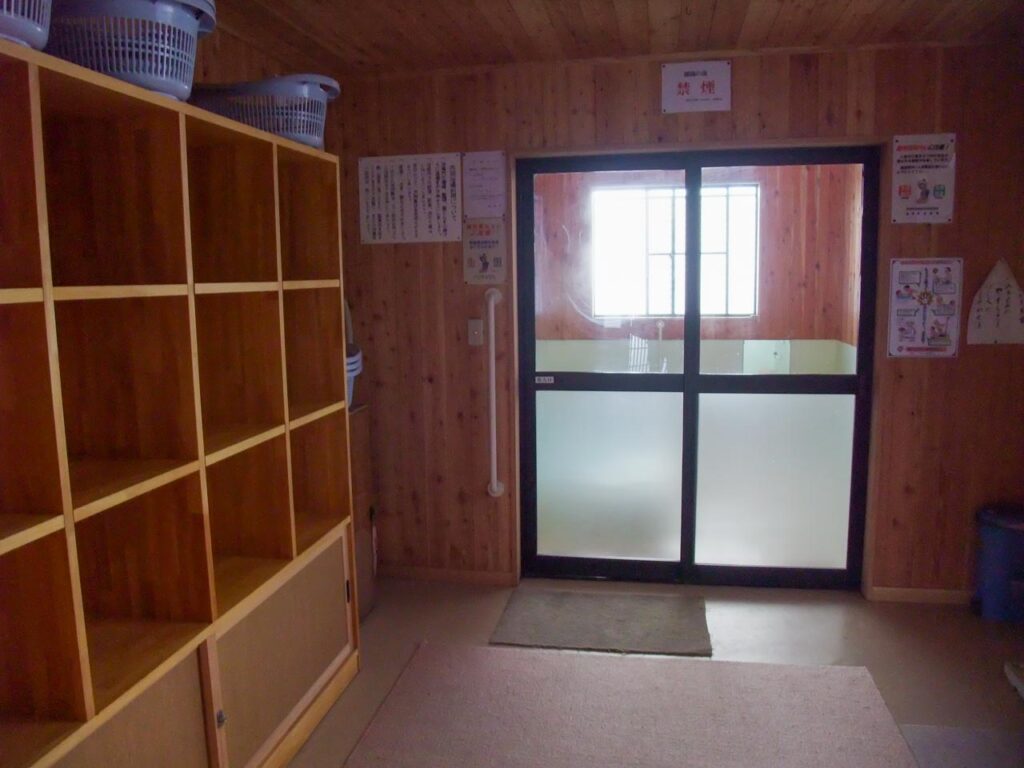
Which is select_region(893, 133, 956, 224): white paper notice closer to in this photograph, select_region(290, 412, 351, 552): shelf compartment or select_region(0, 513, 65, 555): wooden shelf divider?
select_region(290, 412, 351, 552): shelf compartment

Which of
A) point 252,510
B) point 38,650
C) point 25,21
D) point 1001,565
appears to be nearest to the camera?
point 25,21

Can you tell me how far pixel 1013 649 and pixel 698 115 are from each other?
2488 mm

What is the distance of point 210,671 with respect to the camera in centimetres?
202

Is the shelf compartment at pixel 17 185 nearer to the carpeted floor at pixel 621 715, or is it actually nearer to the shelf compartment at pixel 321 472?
the shelf compartment at pixel 321 472

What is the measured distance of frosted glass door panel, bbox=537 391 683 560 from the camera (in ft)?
12.1

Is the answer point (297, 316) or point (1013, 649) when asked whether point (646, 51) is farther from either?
point (1013, 649)

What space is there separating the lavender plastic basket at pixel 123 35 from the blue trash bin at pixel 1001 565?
3.38 meters

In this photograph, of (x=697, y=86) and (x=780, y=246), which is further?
(x=780, y=246)

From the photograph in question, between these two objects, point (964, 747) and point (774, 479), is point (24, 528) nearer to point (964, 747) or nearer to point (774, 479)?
point (964, 747)

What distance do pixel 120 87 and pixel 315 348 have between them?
4.05 ft

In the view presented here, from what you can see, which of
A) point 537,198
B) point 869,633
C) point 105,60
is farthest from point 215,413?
point 869,633

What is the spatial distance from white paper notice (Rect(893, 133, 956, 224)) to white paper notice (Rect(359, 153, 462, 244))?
6.16 feet

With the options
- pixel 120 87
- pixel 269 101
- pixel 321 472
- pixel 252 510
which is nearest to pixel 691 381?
pixel 321 472

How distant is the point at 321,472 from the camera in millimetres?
2857
